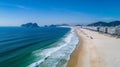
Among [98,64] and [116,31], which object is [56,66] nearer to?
[98,64]

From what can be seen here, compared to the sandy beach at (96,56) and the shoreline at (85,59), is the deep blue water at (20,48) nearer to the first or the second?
the shoreline at (85,59)

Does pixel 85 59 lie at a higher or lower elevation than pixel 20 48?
higher

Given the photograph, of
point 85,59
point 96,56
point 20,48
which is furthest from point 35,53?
point 96,56

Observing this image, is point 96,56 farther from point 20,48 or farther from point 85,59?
point 20,48

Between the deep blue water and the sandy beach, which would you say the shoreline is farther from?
the deep blue water

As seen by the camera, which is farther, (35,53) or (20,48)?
(20,48)

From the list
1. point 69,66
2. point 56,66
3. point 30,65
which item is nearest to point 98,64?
point 69,66

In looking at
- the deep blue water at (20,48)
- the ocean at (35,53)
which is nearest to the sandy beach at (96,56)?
the ocean at (35,53)

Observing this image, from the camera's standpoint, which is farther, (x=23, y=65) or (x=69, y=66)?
(x=23, y=65)

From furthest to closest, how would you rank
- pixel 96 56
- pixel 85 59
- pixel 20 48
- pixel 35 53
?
pixel 20 48 < pixel 35 53 < pixel 96 56 < pixel 85 59

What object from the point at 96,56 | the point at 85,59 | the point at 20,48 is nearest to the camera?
the point at 85,59

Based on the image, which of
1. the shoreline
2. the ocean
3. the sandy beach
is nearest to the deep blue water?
the ocean
